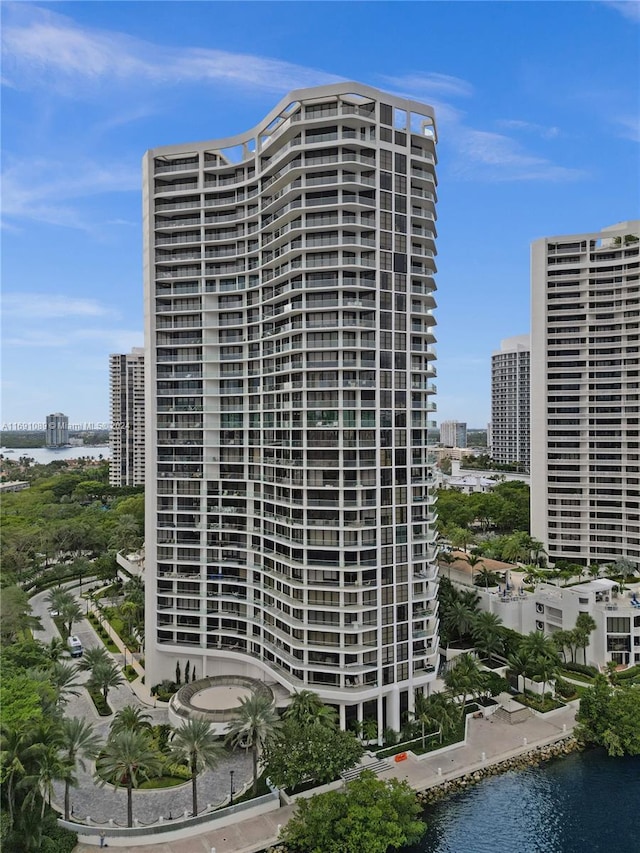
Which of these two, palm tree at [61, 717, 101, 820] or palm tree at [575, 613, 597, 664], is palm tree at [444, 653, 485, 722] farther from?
palm tree at [61, 717, 101, 820]

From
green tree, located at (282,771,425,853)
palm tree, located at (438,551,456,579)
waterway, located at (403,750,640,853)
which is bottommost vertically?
waterway, located at (403,750,640,853)

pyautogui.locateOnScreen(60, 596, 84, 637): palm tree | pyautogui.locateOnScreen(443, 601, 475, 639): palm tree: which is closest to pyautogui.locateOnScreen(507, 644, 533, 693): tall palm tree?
pyautogui.locateOnScreen(443, 601, 475, 639): palm tree

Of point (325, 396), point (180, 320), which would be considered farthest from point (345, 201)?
point (180, 320)

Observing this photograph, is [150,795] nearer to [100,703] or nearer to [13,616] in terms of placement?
[100,703]

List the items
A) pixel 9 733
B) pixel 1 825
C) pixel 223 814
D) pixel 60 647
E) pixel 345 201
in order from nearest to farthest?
pixel 1 825
pixel 9 733
pixel 223 814
pixel 345 201
pixel 60 647

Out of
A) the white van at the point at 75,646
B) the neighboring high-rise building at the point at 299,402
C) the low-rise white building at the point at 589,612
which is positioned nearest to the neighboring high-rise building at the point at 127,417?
the white van at the point at 75,646

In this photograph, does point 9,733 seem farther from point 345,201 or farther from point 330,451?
point 345,201
